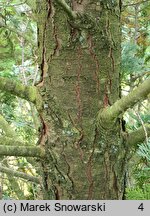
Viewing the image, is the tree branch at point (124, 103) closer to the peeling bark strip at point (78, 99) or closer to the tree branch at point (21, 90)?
the peeling bark strip at point (78, 99)

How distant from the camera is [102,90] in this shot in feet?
3.00

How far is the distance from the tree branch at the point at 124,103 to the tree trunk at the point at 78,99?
29 mm

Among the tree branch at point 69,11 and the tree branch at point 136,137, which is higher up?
the tree branch at point 69,11

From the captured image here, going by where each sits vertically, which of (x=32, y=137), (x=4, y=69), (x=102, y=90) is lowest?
(x=32, y=137)

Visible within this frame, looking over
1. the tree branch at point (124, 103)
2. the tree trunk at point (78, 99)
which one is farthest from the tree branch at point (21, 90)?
the tree branch at point (124, 103)

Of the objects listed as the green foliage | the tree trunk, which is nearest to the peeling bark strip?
the tree trunk

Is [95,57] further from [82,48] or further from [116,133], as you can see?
[116,133]

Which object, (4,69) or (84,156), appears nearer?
(84,156)

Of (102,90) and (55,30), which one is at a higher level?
(55,30)

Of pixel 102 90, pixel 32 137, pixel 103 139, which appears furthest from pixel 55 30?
pixel 32 137

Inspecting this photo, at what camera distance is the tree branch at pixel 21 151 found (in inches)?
30.7

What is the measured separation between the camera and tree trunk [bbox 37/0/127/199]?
0.89 meters

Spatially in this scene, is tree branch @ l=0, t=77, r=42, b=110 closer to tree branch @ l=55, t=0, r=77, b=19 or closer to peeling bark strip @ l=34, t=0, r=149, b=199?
peeling bark strip @ l=34, t=0, r=149, b=199

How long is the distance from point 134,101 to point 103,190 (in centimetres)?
31
